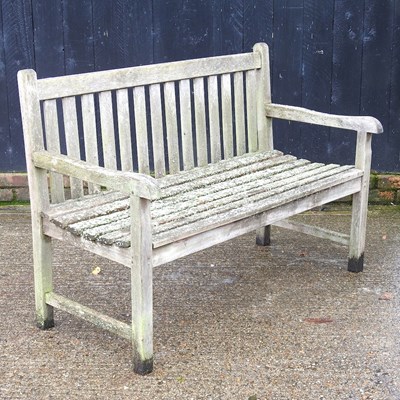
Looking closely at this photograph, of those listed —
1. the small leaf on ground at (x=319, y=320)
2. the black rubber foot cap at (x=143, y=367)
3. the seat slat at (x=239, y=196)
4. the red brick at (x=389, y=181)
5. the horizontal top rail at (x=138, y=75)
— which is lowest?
the small leaf on ground at (x=319, y=320)

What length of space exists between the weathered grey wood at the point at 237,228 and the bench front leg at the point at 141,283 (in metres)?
0.09

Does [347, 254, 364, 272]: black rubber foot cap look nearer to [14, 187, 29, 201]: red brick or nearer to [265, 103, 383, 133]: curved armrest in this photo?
[265, 103, 383, 133]: curved armrest

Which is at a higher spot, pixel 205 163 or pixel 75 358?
pixel 205 163

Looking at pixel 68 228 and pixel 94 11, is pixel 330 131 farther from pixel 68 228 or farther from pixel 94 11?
pixel 68 228

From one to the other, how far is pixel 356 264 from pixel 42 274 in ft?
5.61

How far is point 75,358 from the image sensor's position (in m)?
3.88

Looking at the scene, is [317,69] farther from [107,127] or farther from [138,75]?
[107,127]

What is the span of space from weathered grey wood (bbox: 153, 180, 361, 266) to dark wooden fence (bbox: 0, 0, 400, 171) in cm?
124

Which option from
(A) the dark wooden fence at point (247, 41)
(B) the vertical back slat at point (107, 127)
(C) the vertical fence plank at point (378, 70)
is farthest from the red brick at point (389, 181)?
(B) the vertical back slat at point (107, 127)

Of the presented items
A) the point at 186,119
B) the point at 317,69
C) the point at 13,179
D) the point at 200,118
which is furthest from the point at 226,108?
the point at 13,179

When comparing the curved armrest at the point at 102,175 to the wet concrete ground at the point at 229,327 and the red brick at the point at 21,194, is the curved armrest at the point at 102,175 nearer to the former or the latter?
the wet concrete ground at the point at 229,327

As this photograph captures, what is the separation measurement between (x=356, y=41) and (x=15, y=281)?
2558 millimetres

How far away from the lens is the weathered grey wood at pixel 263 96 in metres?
4.85

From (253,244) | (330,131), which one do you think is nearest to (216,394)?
(253,244)
